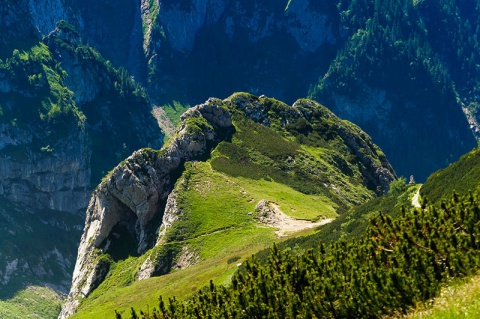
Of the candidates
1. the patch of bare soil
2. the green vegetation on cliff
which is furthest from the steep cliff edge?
the green vegetation on cliff

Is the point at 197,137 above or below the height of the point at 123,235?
above

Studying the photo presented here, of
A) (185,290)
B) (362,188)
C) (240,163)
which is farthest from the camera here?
(362,188)

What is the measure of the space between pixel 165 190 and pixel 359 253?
115 meters

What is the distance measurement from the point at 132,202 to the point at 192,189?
56.8 ft

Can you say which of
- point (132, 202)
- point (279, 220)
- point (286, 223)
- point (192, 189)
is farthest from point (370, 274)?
point (132, 202)

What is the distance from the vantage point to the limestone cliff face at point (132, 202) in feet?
481

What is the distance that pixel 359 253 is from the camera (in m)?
45.8

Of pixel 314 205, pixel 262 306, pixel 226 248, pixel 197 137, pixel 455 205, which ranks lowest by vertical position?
pixel 262 306

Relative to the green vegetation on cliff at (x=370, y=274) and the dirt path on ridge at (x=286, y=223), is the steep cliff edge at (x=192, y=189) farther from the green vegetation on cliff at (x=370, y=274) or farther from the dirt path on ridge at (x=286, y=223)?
the green vegetation on cliff at (x=370, y=274)

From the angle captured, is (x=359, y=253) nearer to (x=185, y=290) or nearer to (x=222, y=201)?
(x=185, y=290)

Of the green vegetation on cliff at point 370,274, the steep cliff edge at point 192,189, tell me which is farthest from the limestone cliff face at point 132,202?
the green vegetation on cliff at point 370,274

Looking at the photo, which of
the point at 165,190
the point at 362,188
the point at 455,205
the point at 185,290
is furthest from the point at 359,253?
the point at 362,188

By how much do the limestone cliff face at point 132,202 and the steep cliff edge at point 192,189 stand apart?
281mm

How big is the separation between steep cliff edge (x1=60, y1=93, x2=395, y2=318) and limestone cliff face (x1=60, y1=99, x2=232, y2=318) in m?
0.28
